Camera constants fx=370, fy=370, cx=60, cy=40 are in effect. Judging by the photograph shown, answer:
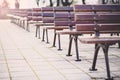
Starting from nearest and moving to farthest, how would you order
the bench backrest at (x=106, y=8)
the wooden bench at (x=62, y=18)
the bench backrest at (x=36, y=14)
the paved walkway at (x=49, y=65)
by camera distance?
the paved walkway at (x=49, y=65), the bench backrest at (x=106, y=8), the wooden bench at (x=62, y=18), the bench backrest at (x=36, y=14)

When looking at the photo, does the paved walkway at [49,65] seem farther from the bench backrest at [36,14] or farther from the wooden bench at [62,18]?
the bench backrest at [36,14]

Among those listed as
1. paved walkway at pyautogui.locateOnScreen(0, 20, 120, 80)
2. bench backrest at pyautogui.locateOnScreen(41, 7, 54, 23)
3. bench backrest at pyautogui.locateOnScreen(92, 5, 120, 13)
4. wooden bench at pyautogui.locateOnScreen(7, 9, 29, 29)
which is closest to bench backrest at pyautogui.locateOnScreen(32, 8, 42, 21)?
bench backrest at pyautogui.locateOnScreen(41, 7, 54, 23)

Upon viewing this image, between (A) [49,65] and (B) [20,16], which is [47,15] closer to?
(A) [49,65]

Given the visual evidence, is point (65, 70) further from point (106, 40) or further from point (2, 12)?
point (2, 12)

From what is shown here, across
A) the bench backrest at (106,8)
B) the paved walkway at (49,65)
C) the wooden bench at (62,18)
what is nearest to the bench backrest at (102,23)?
the bench backrest at (106,8)

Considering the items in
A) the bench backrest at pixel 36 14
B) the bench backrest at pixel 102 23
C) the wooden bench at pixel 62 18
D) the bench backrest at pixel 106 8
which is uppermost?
the bench backrest at pixel 106 8

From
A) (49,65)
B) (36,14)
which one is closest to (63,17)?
(49,65)

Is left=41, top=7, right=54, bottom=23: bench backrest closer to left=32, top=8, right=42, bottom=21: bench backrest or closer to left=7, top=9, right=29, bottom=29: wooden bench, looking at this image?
left=32, top=8, right=42, bottom=21: bench backrest

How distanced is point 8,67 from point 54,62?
41.0 inches

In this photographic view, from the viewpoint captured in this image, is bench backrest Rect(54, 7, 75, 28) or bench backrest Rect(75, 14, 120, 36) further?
bench backrest Rect(54, 7, 75, 28)

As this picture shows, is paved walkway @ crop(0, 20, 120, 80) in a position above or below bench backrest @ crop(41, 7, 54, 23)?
below

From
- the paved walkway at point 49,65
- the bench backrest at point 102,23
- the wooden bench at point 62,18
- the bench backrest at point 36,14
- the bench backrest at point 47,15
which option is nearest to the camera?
the paved walkway at point 49,65

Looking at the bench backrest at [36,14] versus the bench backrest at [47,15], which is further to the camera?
the bench backrest at [36,14]

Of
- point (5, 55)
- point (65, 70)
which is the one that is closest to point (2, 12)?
point (5, 55)
